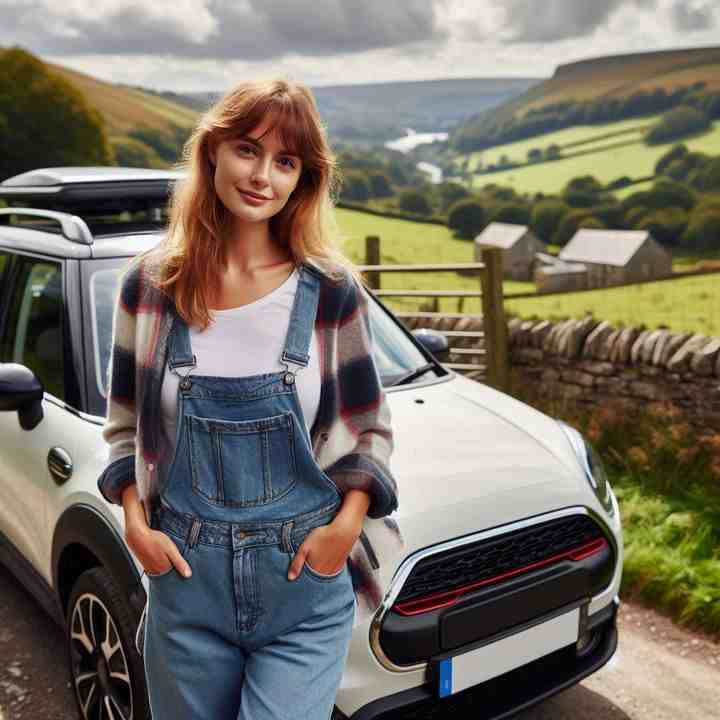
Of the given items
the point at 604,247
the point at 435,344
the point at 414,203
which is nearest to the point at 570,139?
the point at 414,203

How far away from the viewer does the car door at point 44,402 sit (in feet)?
9.39

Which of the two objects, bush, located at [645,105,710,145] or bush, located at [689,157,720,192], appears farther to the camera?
bush, located at [645,105,710,145]

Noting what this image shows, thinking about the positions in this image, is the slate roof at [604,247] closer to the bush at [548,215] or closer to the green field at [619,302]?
the green field at [619,302]

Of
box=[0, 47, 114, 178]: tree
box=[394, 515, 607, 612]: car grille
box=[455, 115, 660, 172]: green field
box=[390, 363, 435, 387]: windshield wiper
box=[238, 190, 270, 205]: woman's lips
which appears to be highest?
box=[0, 47, 114, 178]: tree

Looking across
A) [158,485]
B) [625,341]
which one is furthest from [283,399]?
[625,341]

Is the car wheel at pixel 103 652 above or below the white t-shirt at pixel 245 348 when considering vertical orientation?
below

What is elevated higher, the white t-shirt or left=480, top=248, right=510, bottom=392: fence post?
the white t-shirt

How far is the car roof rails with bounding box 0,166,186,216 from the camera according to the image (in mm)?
3235

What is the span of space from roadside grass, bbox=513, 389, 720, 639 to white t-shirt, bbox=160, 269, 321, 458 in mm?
2951

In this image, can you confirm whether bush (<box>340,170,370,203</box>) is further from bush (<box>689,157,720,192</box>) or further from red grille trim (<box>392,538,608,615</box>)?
red grille trim (<box>392,538,608,615</box>)

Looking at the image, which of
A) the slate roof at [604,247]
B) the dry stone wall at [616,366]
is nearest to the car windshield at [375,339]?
the dry stone wall at [616,366]

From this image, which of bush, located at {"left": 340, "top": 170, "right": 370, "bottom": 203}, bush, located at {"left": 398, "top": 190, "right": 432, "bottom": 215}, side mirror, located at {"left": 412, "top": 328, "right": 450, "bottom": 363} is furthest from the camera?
bush, located at {"left": 340, "top": 170, "right": 370, "bottom": 203}

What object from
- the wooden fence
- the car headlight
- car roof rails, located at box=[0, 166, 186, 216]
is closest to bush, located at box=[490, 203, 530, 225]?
the wooden fence

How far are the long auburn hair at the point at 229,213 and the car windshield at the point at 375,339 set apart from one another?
883mm
